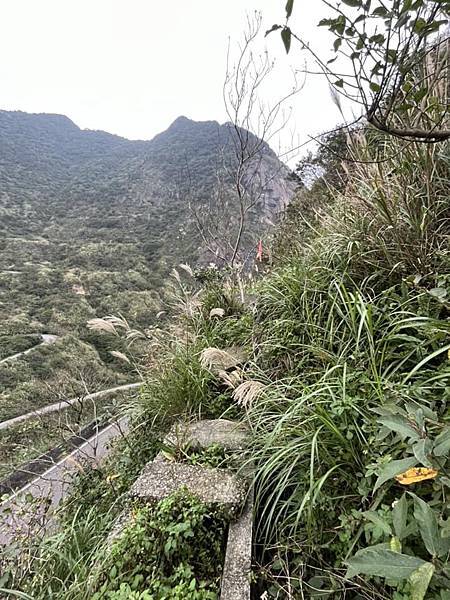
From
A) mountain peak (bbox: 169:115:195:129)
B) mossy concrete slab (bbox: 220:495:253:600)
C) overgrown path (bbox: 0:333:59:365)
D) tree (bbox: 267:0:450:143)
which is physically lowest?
overgrown path (bbox: 0:333:59:365)

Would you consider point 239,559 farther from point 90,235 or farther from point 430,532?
point 90,235

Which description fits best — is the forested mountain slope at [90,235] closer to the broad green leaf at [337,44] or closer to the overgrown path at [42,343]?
the overgrown path at [42,343]

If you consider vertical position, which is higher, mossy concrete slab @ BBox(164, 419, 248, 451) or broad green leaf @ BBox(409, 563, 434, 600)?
broad green leaf @ BBox(409, 563, 434, 600)

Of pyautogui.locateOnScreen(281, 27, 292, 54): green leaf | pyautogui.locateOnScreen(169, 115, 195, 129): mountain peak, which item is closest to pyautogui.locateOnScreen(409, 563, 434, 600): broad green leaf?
pyautogui.locateOnScreen(281, 27, 292, 54): green leaf

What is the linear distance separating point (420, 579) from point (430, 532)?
122 millimetres

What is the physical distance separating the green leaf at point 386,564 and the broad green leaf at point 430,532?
0.22ft

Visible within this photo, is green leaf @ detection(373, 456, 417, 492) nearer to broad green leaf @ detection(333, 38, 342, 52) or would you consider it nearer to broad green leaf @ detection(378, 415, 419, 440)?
broad green leaf @ detection(378, 415, 419, 440)

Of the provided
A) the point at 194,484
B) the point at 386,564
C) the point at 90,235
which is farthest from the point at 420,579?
the point at 90,235

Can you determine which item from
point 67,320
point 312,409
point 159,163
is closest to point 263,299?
point 312,409

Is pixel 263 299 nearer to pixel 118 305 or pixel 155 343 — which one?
pixel 155 343

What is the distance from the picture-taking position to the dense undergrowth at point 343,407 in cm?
81

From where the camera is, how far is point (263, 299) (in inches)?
100

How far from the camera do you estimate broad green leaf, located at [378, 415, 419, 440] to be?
693 millimetres

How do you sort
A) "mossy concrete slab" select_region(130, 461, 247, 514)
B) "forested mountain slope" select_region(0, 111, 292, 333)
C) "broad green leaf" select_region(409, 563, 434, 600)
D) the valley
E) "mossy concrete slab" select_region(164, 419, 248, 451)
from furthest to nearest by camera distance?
"forested mountain slope" select_region(0, 111, 292, 333) → the valley → "mossy concrete slab" select_region(164, 419, 248, 451) → "mossy concrete slab" select_region(130, 461, 247, 514) → "broad green leaf" select_region(409, 563, 434, 600)
